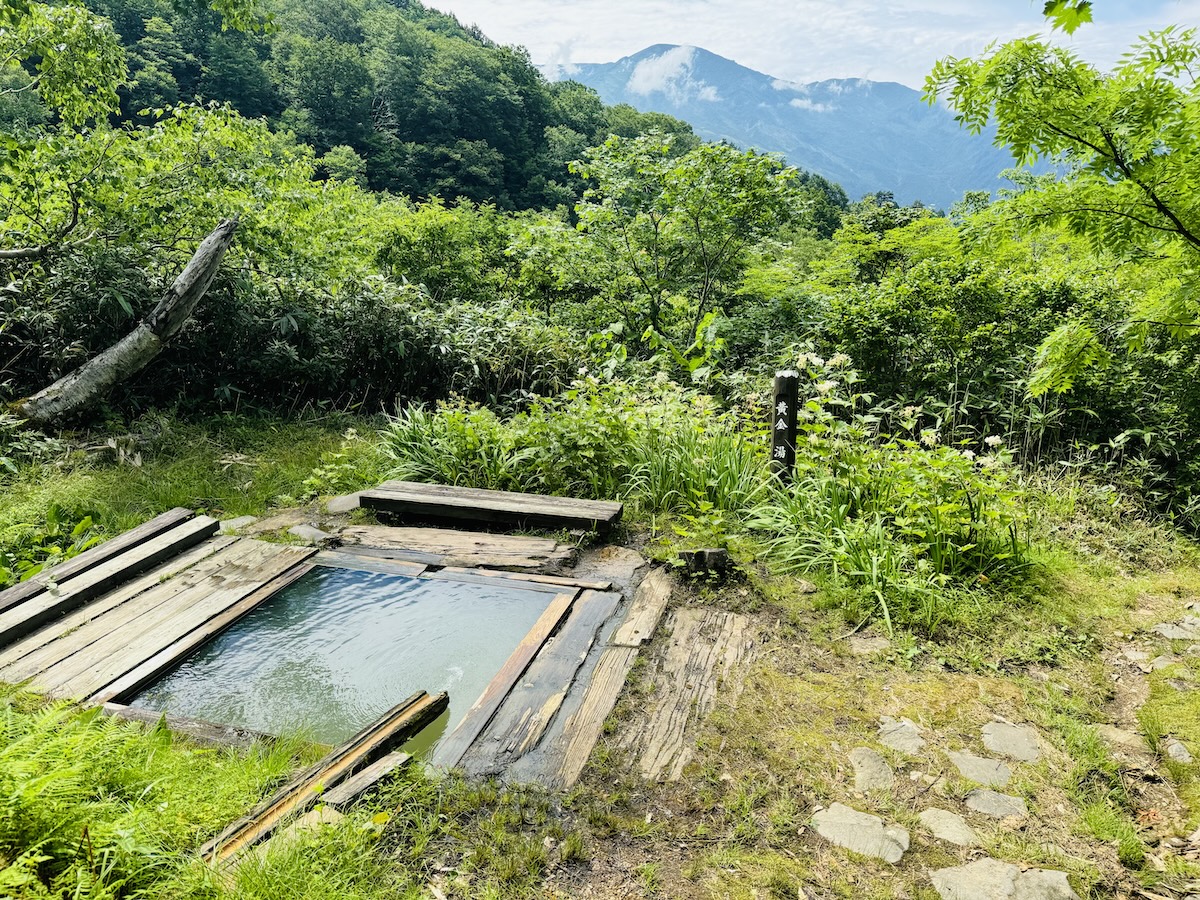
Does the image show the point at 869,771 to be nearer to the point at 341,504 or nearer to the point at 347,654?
the point at 347,654

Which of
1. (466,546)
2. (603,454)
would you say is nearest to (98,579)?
(466,546)

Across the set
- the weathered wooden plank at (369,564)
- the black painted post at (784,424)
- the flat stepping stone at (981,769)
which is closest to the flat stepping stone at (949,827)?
the flat stepping stone at (981,769)

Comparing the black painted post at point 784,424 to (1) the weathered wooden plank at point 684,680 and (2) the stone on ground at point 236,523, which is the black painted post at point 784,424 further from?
(2) the stone on ground at point 236,523

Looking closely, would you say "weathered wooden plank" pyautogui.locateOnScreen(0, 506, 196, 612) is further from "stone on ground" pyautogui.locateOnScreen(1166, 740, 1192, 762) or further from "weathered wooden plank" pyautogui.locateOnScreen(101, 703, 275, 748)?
"stone on ground" pyautogui.locateOnScreen(1166, 740, 1192, 762)

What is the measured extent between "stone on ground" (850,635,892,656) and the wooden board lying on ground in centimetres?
167

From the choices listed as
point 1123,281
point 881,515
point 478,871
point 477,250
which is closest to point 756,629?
point 881,515

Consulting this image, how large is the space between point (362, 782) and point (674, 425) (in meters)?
3.47

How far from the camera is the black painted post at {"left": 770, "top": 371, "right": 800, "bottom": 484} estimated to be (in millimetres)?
4336

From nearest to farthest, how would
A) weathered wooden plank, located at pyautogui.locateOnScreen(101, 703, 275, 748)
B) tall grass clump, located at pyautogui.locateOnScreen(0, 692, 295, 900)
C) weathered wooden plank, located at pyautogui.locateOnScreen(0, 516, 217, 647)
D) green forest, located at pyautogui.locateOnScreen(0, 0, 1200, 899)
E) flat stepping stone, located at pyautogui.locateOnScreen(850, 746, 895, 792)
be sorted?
1. tall grass clump, located at pyautogui.locateOnScreen(0, 692, 295, 900)
2. green forest, located at pyautogui.locateOnScreen(0, 0, 1200, 899)
3. flat stepping stone, located at pyautogui.locateOnScreen(850, 746, 895, 792)
4. weathered wooden plank, located at pyautogui.locateOnScreen(101, 703, 275, 748)
5. weathered wooden plank, located at pyautogui.locateOnScreen(0, 516, 217, 647)

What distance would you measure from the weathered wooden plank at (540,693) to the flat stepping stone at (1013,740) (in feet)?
5.61

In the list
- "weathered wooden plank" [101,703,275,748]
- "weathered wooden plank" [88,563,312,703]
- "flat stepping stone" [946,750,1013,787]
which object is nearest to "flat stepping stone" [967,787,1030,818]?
"flat stepping stone" [946,750,1013,787]

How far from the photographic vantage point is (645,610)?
353cm

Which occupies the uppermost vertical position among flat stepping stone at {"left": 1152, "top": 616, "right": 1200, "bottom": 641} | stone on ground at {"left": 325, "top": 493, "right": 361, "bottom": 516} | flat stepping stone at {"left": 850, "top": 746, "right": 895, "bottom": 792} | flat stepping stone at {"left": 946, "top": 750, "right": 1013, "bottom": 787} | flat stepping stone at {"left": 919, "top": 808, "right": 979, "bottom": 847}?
flat stepping stone at {"left": 1152, "top": 616, "right": 1200, "bottom": 641}

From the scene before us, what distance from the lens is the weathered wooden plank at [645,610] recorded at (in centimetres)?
327
